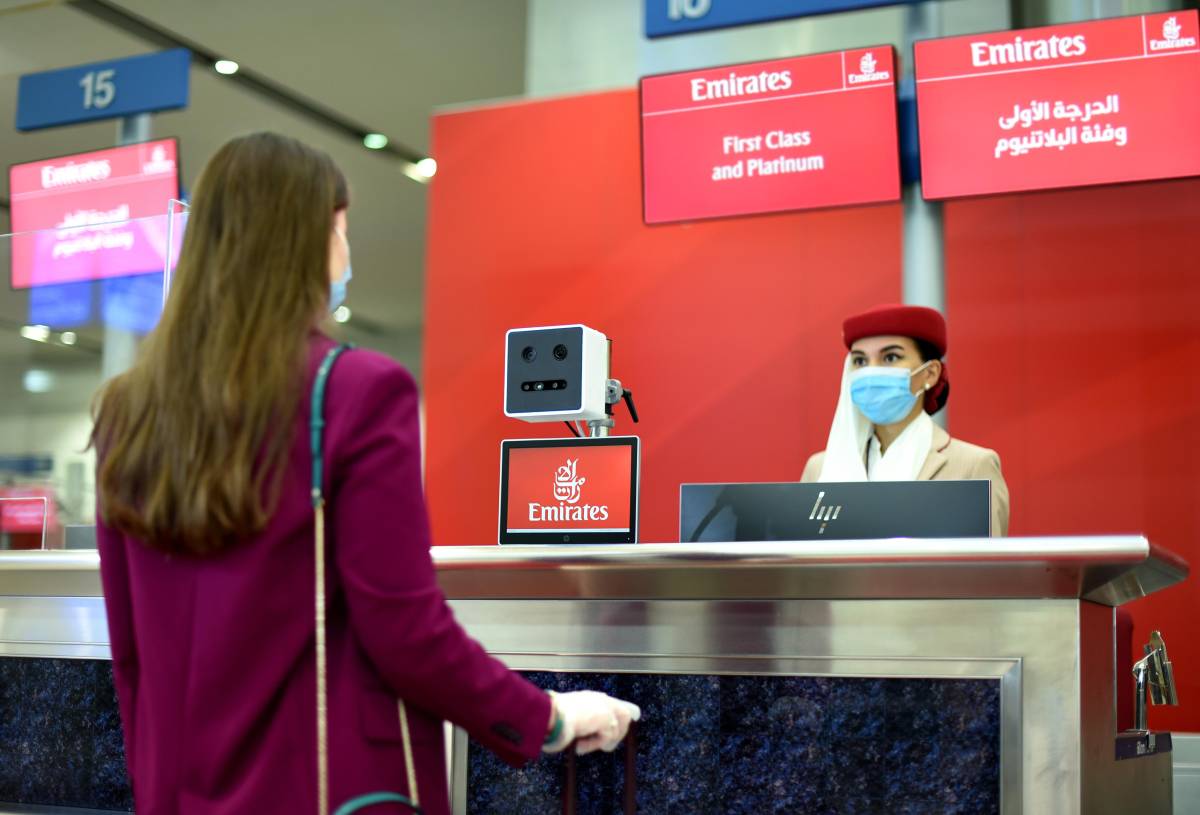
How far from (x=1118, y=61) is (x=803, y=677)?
276cm

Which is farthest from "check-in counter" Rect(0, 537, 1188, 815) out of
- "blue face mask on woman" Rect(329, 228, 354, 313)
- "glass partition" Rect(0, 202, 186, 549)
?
"glass partition" Rect(0, 202, 186, 549)

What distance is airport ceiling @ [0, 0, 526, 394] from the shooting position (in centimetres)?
650

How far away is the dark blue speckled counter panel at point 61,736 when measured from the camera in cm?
232

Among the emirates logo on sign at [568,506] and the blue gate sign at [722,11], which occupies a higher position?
the blue gate sign at [722,11]

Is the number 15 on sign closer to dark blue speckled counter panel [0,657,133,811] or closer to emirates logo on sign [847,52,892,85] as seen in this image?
emirates logo on sign [847,52,892,85]

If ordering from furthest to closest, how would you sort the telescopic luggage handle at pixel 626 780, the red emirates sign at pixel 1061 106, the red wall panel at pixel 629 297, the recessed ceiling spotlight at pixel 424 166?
the recessed ceiling spotlight at pixel 424 166 < the red wall panel at pixel 629 297 < the red emirates sign at pixel 1061 106 < the telescopic luggage handle at pixel 626 780

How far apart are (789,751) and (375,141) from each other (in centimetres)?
713

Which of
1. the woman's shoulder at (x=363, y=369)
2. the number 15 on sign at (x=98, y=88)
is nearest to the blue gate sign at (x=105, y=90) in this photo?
the number 15 on sign at (x=98, y=88)

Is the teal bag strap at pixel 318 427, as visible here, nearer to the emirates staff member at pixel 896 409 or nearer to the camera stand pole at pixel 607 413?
the camera stand pole at pixel 607 413

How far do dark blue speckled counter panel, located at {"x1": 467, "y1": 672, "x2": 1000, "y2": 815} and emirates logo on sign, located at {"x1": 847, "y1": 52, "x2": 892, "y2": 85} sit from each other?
2777 mm

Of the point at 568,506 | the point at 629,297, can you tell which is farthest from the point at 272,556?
the point at 629,297

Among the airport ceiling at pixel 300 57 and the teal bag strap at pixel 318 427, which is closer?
the teal bag strap at pixel 318 427

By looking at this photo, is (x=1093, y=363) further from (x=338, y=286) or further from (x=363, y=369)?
(x=363, y=369)

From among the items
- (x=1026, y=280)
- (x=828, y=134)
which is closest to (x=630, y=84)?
(x=828, y=134)
